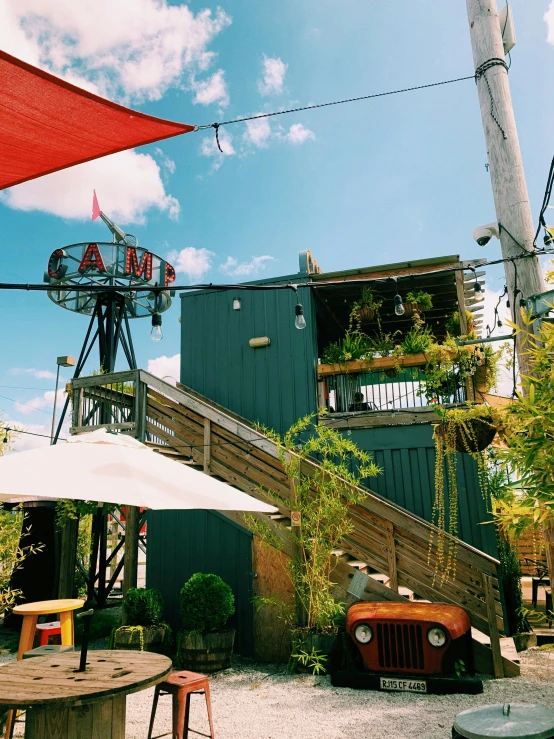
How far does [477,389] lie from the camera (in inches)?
374

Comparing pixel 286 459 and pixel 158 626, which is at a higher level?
pixel 286 459

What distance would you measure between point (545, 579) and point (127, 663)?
9.13 m

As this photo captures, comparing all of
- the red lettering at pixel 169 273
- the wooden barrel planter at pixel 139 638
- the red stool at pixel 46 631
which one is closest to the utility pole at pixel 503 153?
the red stool at pixel 46 631

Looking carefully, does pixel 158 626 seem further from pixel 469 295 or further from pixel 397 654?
pixel 469 295

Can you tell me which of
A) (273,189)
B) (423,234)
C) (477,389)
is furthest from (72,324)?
(477,389)

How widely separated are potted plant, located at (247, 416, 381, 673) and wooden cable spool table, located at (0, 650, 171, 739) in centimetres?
337

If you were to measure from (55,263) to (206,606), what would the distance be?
32.0ft

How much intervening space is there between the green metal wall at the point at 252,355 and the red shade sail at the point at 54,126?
6.86m

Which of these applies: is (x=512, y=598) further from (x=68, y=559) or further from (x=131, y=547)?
(x=68, y=559)

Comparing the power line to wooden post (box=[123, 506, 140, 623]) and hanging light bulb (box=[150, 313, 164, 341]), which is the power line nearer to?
hanging light bulb (box=[150, 313, 164, 341])

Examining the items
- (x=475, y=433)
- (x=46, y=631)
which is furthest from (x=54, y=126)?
Result: (x=46, y=631)

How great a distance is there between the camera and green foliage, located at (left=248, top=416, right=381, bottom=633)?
6.90 m

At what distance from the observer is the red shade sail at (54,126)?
319cm

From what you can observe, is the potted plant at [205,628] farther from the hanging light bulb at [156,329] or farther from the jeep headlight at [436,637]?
the hanging light bulb at [156,329]
